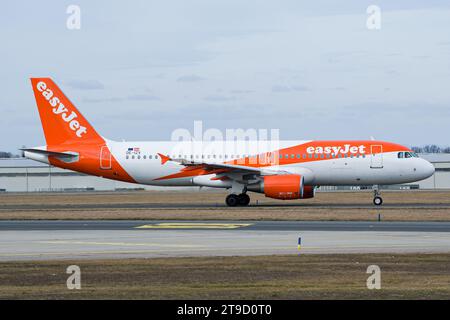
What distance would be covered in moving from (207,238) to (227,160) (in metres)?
23.2

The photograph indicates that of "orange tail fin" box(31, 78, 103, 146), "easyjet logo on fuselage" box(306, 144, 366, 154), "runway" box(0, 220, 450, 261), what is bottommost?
"runway" box(0, 220, 450, 261)

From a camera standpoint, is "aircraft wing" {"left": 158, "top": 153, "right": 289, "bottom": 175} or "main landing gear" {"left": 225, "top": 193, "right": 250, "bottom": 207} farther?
"main landing gear" {"left": 225, "top": 193, "right": 250, "bottom": 207}

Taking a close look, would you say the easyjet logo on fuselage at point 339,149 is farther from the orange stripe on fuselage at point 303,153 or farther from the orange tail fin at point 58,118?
the orange tail fin at point 58,118

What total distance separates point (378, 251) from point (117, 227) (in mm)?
14837

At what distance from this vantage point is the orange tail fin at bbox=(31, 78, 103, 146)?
57812 mm

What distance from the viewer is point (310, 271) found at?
2283 cm

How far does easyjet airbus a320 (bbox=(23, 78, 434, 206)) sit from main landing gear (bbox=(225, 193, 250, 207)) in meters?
0.06

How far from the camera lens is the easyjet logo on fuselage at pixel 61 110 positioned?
190 ft

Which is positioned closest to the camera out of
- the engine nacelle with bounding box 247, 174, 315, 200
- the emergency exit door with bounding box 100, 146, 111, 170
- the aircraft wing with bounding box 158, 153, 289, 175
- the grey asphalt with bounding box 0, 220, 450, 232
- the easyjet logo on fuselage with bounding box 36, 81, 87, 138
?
the grey asphalt with bounding box 0, 220, 450, 232

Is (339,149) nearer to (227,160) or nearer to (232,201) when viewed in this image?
(227,160)

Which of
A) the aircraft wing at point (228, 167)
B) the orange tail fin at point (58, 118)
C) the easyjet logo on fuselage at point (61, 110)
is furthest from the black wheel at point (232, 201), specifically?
the easyjet logo on fuselage at point (61, 110)

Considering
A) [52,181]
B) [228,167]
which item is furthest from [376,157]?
[52,181]

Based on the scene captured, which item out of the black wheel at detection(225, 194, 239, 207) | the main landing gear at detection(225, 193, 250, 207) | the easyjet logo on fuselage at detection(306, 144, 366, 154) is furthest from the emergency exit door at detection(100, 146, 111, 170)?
the easyjet logo on fuselage at detection(306, 144, 366, 154)

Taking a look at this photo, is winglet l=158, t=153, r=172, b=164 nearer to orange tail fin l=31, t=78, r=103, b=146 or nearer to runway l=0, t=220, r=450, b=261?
orange tail fin l=31, t=78, r=103, b=146
